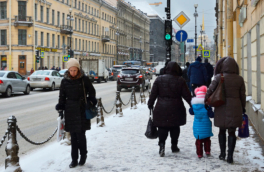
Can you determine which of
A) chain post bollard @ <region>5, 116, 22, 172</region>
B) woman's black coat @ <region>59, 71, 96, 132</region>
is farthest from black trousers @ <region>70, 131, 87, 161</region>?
chain post bollard @ <region>5, 116, 22, 172</region>

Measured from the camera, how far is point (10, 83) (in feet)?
72.2

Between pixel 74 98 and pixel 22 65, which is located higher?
pixel 22 65

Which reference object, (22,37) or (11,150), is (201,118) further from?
(22,37)

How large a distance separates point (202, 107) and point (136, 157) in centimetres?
141

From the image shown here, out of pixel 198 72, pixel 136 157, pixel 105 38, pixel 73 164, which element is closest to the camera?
pixel 73 164

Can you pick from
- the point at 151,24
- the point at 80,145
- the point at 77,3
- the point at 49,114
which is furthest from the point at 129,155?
the point at 151,24

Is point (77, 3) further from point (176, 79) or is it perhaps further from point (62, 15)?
point (176, 79)

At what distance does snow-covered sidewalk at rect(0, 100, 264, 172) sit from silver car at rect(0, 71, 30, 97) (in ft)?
45.5

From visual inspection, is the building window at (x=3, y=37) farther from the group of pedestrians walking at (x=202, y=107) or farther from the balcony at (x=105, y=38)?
the group of pedestrians walking at (x=202, y=107)

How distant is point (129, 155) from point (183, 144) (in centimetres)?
143

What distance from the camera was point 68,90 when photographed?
5875 mm

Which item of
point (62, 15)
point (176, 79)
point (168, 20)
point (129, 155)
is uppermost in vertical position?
point (62, 15)

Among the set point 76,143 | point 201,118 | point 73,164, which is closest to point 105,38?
point 201,118

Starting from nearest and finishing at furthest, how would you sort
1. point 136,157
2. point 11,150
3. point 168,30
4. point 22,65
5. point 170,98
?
point 11,150, point 170,98, point 136,157, point 168,30, point 22,65
